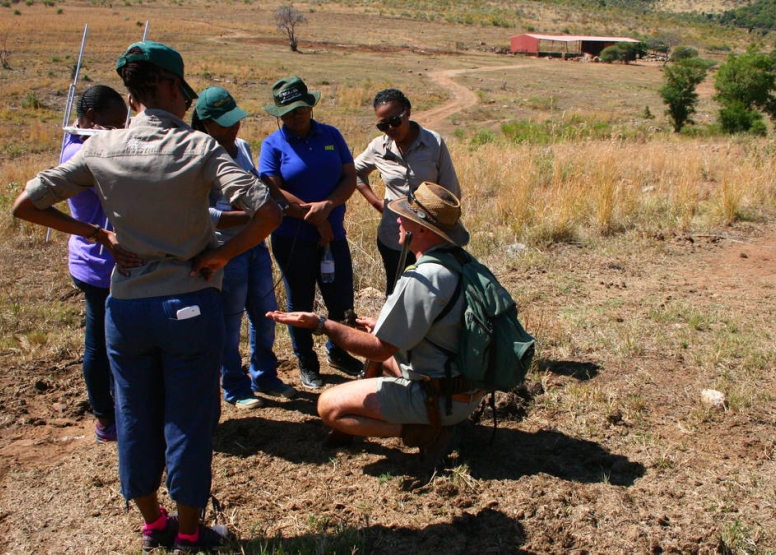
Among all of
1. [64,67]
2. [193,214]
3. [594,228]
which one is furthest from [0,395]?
[64,67]

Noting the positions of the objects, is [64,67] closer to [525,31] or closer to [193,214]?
[193,214]

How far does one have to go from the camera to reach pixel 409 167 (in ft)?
14.5

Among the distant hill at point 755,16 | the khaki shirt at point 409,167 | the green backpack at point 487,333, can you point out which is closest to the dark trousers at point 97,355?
the green backpack at point 487,333

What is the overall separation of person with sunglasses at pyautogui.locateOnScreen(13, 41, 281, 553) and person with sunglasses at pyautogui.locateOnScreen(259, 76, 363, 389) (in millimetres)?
1538

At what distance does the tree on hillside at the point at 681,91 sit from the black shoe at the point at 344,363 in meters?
18.0

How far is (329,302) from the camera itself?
4.61m

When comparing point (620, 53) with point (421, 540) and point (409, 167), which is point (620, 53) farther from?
point (421, 540)

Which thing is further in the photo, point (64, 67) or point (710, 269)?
point (64, 67)

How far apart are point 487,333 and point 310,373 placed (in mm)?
1771

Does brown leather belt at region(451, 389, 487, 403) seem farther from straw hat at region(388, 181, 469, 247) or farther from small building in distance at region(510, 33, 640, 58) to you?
small building in distance at region(510, 33, 640, 58)

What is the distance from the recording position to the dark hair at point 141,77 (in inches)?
94.0

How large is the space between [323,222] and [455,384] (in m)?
1.50

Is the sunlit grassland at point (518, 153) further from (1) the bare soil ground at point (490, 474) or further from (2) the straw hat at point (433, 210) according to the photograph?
(2) the straw hat at point (433, 210)

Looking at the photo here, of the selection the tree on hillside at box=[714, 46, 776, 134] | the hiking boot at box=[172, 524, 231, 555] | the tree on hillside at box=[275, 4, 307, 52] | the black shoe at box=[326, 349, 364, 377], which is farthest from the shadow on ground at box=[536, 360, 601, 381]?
the tree on hillside at box=[275, 4, 307, 52]
